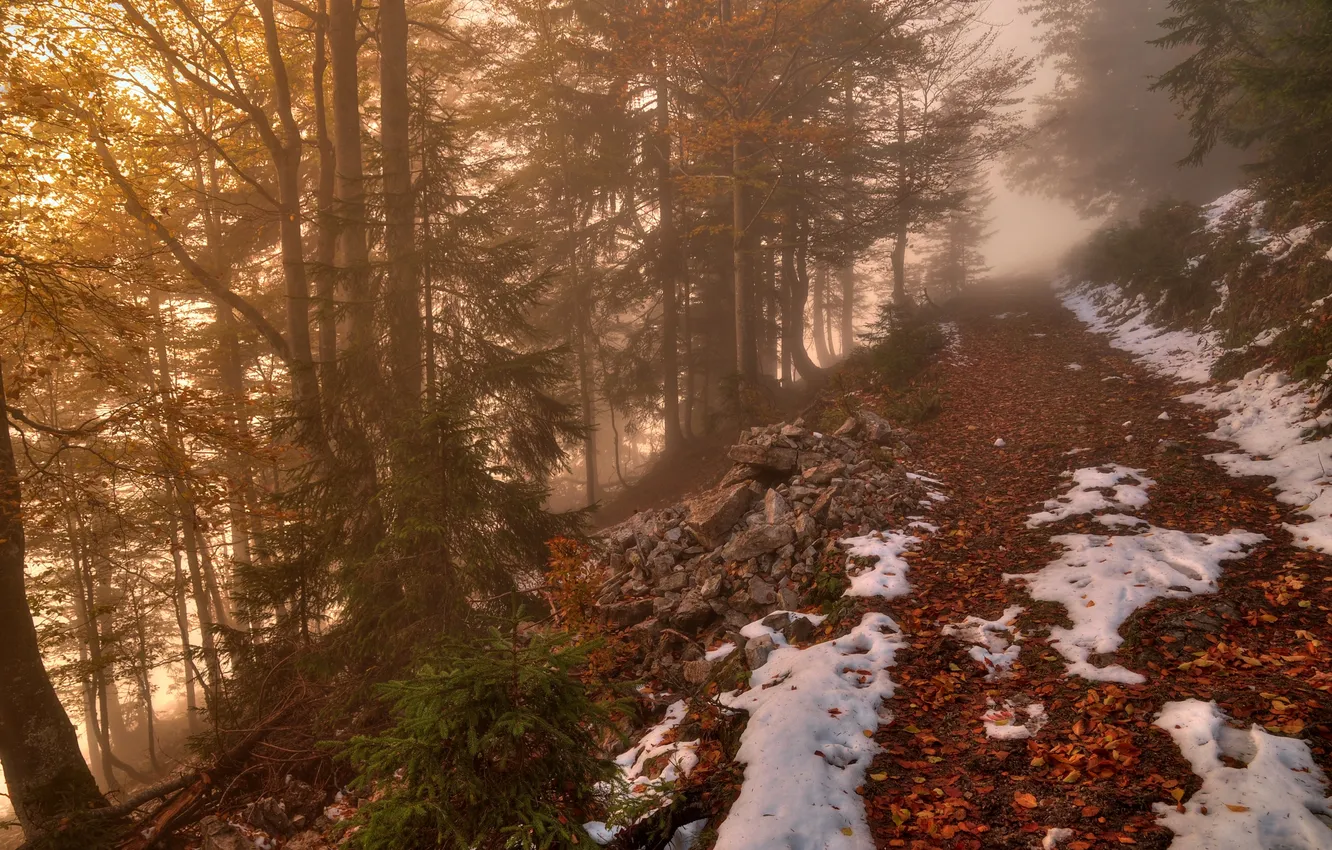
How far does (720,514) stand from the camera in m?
8.84

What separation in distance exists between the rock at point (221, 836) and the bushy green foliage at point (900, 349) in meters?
13.9

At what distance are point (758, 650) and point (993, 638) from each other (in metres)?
2.08

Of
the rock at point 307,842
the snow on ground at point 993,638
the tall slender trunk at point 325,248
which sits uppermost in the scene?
the tall slender trunk at point 325,248

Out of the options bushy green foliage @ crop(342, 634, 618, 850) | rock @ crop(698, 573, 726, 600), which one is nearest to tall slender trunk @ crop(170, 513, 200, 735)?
bushy green foliage @ crop(342, 634, 618, 850)

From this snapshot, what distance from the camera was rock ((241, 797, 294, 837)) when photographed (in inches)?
215

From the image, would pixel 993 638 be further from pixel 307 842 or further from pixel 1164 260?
pixel 1164 260

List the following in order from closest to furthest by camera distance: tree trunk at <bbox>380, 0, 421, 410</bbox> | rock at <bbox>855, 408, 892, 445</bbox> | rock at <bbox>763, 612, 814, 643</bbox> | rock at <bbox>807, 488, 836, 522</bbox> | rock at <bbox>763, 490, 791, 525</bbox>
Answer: rock at <bbox>763, 612, 814, 643</bbox> → tree trunk at <bbox>380, 0, 421, 410</bbox> → rock at <bbox>807, 488, 836, 522</bbox> → rock at <bbox>763, 490, 791, 525</bbox> → rock at <bbox>855, 408, 892, 445</bbox>

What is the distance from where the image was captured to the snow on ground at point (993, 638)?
514cm

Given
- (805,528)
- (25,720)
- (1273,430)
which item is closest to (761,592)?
(805,528)

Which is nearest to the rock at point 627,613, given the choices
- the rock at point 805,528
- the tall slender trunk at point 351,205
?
the rock at point 805,528

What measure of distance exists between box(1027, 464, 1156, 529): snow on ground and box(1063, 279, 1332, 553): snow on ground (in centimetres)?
115

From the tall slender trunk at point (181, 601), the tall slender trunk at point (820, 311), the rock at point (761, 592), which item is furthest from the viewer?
the tall slender trunk at point (820, 311)

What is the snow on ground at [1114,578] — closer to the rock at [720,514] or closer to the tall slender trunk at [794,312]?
the rock at [720,514]

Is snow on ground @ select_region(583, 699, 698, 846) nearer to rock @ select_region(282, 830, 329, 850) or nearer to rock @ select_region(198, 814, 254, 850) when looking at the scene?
rock @ select_region(282, 830, 329, 850)
